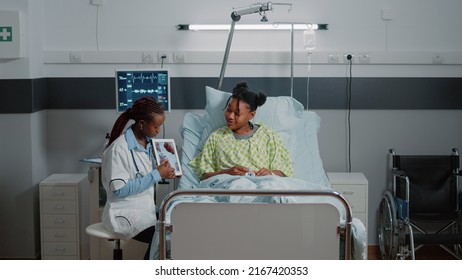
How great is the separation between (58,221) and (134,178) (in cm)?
155

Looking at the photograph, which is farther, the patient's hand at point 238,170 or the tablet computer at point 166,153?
the patient's hand at point 238,170

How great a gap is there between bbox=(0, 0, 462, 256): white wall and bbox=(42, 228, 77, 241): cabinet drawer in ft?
1.73

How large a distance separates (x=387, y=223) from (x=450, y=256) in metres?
0.53

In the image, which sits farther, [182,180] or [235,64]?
[235,64]

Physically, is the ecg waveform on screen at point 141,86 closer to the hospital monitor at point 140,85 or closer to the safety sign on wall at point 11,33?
the hospital monitor at point 140,85

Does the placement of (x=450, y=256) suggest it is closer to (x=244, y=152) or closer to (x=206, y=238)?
(x=244, y=152)

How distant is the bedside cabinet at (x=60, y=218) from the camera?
5520 millimetres

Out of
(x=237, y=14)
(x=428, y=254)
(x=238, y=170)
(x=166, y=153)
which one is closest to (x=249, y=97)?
(x=238, y=170)

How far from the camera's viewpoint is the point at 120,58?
593cm

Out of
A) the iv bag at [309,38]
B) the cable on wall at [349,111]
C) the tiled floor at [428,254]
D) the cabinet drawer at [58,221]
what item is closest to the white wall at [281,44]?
the cable on wall at [349,111]

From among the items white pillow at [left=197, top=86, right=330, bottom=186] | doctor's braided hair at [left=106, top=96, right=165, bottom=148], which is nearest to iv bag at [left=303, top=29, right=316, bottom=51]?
white pillow at [left=197, top=86, right=330, bottom=186]

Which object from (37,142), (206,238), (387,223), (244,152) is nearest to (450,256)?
(387,223)

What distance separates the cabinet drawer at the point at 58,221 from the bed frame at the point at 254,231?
1.97 metres

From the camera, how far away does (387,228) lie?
18.6ft
